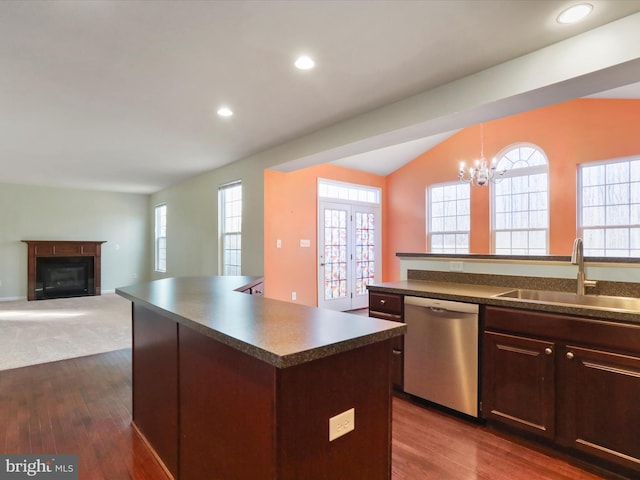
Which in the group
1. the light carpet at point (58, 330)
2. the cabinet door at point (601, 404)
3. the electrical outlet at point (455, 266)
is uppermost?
the electrical outlet at point (455, 266)

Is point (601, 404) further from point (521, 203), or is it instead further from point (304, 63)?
point (521, 203)

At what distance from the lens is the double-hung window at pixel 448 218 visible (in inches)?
247

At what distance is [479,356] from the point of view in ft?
7.59

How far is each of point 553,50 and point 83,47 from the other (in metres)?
3.19

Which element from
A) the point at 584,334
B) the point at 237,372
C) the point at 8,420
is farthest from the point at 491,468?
the point at 8,420

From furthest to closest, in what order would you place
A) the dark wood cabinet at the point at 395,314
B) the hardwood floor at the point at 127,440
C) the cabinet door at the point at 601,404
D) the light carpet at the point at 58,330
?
the light carpet at the point at 58,330 < the dark wood cabinet at the point at 395,314 < the hardwood floor at the point at 127,440 < the cabinet door at the point at 601,404

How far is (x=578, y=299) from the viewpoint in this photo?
90.9 inches

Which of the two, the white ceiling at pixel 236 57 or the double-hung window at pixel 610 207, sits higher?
the white ceiling at pixel 236 57

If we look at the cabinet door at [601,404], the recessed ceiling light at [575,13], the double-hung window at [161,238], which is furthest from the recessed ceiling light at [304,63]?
the double-hung window at [161,238]

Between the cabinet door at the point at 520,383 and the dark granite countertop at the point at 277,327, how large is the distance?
1.23m

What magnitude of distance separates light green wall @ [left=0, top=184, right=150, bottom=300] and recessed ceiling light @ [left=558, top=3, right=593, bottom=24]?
9666mm

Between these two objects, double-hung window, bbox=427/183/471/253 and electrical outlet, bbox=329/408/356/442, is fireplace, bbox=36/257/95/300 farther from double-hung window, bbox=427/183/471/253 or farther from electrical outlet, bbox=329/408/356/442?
electrical outlet, bbox=329/408/356/442

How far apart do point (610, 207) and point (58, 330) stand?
8018 millimetres

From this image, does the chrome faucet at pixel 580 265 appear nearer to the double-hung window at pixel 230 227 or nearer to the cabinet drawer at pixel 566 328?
the cabinet drawer at pixel 566 328
